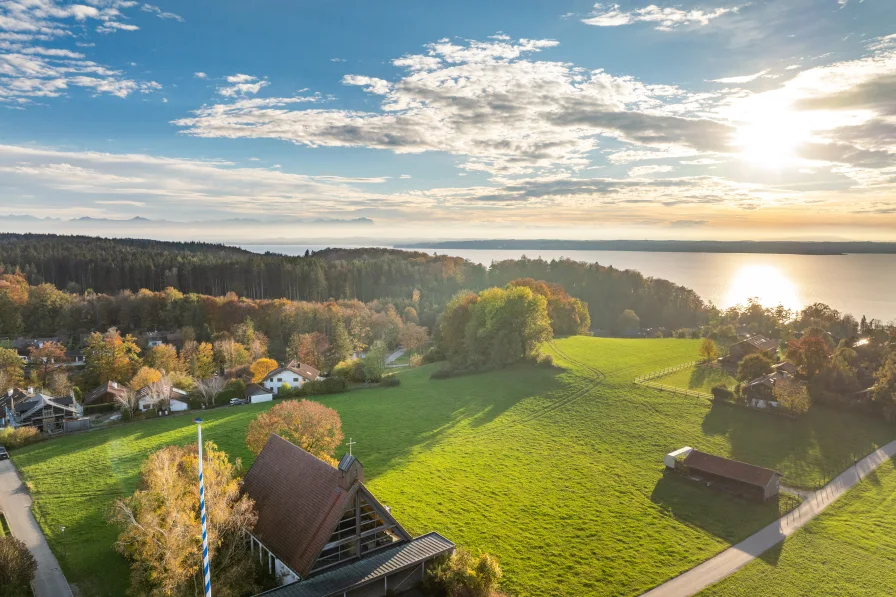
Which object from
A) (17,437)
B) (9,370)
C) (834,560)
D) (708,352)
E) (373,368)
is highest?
(708,352)

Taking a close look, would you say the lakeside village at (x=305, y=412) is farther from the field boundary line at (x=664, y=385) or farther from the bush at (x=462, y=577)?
the field boundary line at (x=664, y=385)

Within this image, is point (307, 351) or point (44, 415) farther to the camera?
point (307, 351)

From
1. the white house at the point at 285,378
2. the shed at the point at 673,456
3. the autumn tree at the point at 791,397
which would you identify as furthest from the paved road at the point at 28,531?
the autumn tree at the point at 791,397

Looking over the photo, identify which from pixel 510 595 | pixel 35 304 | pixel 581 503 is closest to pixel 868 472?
pixel 581 503

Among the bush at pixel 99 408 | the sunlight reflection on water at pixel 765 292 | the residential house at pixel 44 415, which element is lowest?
the bush at pixel 99 408

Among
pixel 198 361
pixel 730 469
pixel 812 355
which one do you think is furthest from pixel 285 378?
pixel 812 355

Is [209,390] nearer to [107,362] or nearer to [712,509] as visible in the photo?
[107,362]
